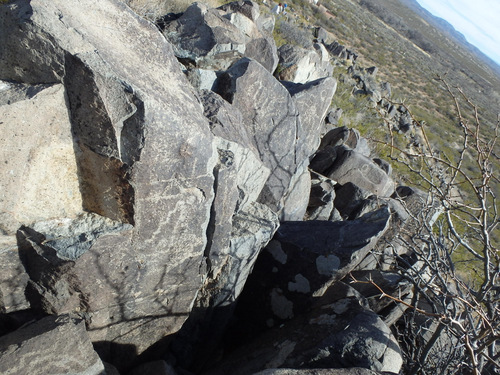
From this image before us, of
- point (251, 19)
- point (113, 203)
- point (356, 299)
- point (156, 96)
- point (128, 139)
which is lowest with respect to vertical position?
point (113, 203)

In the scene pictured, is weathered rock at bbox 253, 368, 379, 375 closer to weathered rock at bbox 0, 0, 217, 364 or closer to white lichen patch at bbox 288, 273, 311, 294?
weathered rock at bbox 0, 0, 217, 364

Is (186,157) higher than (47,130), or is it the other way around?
(186,157)

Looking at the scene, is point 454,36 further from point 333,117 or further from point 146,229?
point 146,229

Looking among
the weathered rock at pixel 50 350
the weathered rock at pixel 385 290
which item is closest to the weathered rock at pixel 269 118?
the weathered rock at pixel 385 290

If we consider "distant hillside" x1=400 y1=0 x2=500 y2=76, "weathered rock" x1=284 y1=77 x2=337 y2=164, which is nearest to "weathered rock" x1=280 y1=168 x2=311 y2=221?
"weathered rock" x1=284 y1=77 x2=337 y2=164

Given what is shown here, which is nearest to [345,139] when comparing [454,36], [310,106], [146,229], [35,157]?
[310,106]

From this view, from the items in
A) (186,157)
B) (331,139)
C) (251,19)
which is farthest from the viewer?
(331,139)

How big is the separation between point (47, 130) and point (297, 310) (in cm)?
235

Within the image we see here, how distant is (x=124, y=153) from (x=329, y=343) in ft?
5.68

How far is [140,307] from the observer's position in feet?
8.36

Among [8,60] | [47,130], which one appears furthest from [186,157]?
[8,60]

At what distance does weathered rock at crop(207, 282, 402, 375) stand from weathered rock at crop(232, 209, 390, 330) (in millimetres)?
278

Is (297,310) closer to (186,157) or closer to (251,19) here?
(186,157)

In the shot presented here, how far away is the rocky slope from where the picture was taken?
1858 mm
